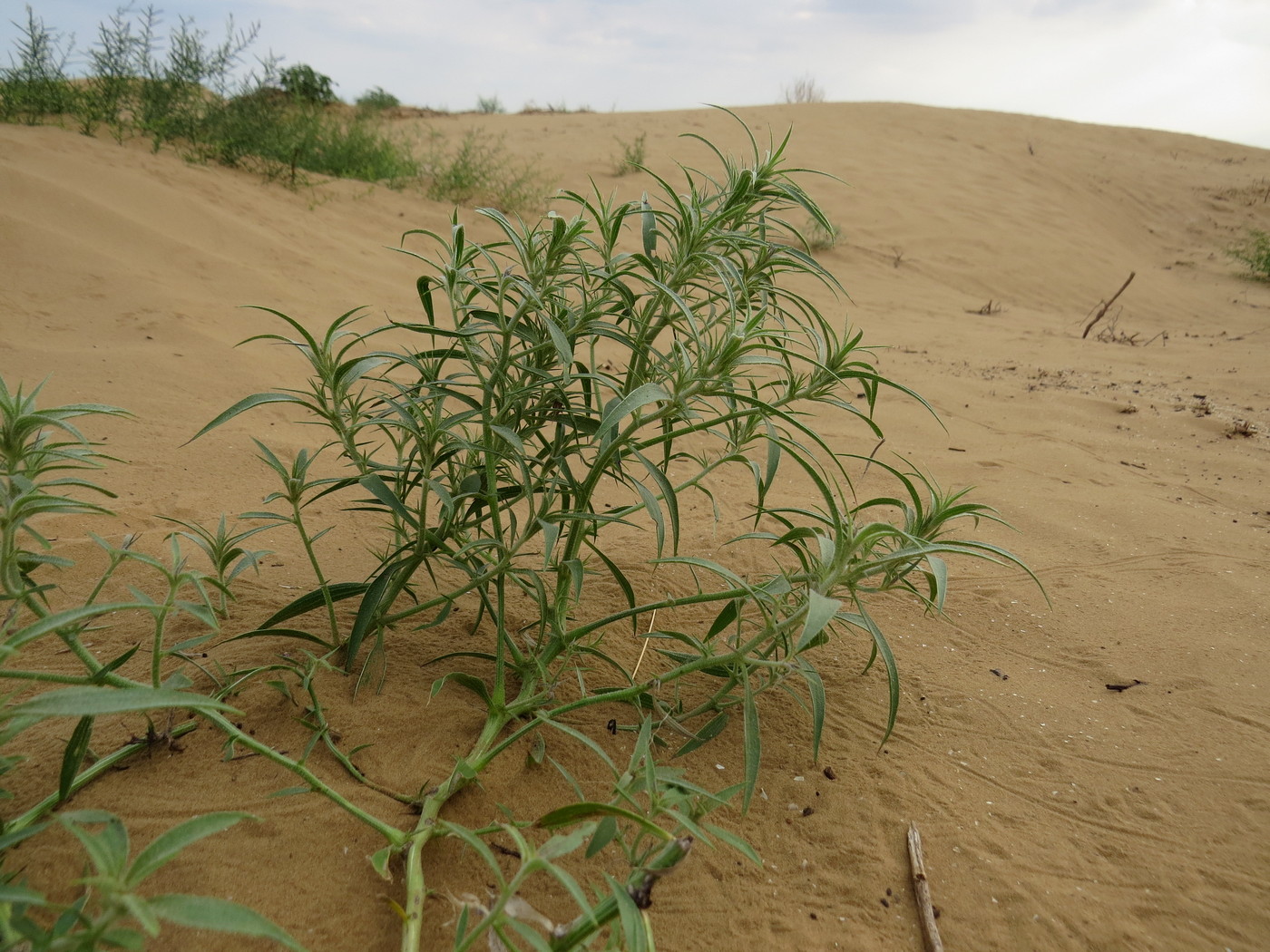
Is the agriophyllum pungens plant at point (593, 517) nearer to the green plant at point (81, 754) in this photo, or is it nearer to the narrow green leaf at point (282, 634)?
the narrow green leaf at point (282, 634)

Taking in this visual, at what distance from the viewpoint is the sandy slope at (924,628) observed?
1.25m

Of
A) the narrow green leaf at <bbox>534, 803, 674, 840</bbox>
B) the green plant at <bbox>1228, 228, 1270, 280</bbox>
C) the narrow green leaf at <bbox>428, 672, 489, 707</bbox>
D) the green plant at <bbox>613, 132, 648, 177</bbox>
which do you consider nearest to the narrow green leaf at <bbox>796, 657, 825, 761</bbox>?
the narrow green leaf at <bbox>534, 803, 674, 840</bbox>

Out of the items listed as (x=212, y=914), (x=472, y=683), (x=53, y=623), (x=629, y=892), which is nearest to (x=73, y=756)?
(x=53, y=623)

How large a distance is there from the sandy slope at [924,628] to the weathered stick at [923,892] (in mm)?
21

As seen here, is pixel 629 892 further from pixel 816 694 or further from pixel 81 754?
pixel 81 754

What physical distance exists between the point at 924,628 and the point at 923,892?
0.88 meters

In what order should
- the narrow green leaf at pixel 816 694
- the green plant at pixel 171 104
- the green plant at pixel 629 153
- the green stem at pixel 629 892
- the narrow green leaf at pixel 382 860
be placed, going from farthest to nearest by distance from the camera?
1. the green plant at pixel 629 153
2. the green plant at pixel 171 104
3. the narrow green leaf at pixel 816 694
4. the narrow green leaf at pixel 382 860
5. the green stem at pixel 629 892

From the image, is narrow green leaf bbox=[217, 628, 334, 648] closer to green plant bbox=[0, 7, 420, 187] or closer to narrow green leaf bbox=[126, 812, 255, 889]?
narrow green leaf bbox=[126, 812, 255, 889]

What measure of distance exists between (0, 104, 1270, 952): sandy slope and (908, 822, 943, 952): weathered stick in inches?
0.8

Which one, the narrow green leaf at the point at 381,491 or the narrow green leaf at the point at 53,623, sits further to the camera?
the narrow green leaf at the point at 381,491

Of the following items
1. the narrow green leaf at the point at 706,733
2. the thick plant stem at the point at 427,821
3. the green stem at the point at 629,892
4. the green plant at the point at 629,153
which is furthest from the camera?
the green plant at the point at 629,153

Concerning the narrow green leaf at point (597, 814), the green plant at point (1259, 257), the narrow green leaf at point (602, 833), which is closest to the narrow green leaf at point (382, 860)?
the narrow green leaf at point (597, 814)

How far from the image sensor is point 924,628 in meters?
2.08

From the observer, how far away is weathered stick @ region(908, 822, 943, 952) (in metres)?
1.21
